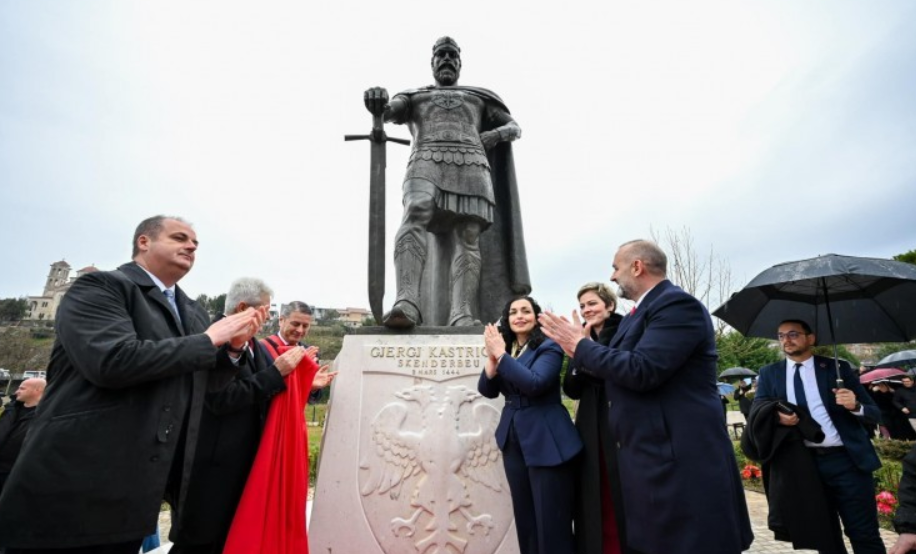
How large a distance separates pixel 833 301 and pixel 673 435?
2756mm

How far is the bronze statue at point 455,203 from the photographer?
4.38 meters

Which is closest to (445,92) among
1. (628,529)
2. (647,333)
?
(647,333)

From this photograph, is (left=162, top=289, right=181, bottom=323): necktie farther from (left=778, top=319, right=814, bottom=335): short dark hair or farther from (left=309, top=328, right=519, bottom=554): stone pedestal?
(left=778, top=319, right=814, bottom=335): short dark hair

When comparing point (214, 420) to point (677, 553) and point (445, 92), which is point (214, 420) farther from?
point (445, 92)

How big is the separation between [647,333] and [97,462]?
2.21 metres

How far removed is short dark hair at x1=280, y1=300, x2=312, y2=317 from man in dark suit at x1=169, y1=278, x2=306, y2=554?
59 centimetres

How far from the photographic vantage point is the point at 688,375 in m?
2.17

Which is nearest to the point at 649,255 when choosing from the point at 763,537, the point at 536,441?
the point at 536,441

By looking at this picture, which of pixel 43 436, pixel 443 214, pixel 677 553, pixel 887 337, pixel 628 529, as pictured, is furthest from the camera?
pixel 443 214

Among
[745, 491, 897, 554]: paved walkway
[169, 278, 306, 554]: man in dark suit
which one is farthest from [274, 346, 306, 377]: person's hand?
[745, 491, 897, 554]: paved walkway

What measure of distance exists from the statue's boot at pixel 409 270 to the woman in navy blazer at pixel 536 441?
4.22 feet

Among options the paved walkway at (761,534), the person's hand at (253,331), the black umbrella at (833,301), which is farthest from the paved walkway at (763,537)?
the person's hand at (253,331)

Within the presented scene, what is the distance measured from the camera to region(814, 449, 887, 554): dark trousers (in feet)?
9.96

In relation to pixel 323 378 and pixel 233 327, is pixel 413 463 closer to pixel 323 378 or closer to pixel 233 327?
pixel 323 378
